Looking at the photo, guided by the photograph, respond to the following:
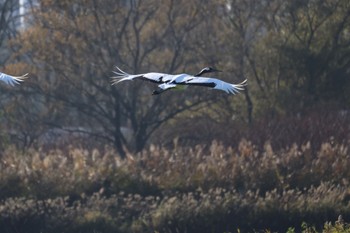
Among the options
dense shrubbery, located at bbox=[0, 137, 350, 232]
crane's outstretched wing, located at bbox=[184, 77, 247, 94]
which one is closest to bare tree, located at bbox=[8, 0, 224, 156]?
dense shrubbery, located at bbox=[0, 137, 350, 232]

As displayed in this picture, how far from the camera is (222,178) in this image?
965 inches

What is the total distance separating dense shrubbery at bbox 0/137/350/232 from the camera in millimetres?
21453

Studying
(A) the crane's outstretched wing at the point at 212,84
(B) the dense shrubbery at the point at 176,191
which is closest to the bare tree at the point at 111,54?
(B) the dense shrubbery at the point at 176,191

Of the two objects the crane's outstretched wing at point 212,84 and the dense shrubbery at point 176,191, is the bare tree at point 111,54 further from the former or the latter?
the crane's outstretched wing at point 212,84

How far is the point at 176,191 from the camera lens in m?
24.0

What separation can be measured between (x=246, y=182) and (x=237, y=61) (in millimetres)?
12340

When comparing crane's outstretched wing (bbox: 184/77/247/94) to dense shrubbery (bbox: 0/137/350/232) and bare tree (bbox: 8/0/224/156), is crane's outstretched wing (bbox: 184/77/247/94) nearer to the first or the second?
dense shrubbery (bbox: 0/137/350/232)

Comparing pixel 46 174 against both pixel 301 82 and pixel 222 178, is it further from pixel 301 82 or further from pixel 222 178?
pixel 301 82

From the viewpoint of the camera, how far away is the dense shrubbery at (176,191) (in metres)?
21.5

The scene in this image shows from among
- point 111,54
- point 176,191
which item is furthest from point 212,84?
point 111,54

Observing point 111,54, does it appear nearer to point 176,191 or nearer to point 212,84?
point 176,191

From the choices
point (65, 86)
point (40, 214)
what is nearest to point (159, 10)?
point (65, 86)

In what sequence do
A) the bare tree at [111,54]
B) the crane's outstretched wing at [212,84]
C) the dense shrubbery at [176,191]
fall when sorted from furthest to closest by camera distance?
the bare tree at [111,54] < the dense shrubbery at [176,191] < the crane's outstretched wing at [212,84]

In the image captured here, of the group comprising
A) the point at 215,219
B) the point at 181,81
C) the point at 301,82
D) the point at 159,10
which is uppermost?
the point at 159,10
